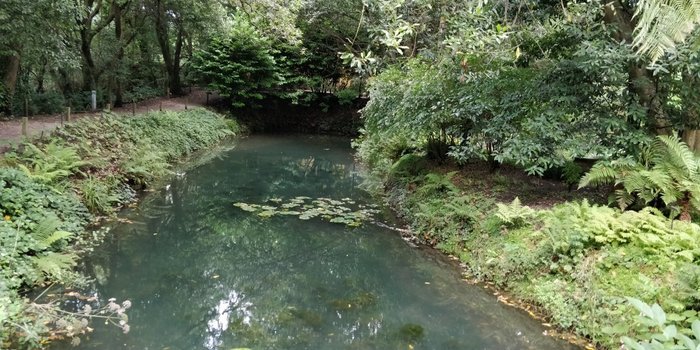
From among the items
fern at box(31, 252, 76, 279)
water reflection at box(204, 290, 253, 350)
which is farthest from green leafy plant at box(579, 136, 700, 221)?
fern at box(31, 252, 76, 279)

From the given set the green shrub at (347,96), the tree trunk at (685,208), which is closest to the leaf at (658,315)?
the tree trunk at (685,208)

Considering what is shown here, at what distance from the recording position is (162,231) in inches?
365

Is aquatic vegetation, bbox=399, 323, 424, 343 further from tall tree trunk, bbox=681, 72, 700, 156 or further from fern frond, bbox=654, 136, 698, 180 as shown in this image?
tall tree trunk, bbox=681, 72, 700, 156

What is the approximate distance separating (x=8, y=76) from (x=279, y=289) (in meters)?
14.0

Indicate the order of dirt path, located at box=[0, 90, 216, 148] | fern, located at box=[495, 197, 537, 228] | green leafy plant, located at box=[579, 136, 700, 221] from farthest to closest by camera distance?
dirt path, located at box=[0, 90, 216, 148] → fern, located at box=[495, 197, 537, 228] → green leafy plant, located at box=[579, 136, 700, 221]

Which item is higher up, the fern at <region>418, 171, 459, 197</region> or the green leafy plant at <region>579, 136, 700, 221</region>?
the green leafy plant at <region>579, 136, 700, 221</region>

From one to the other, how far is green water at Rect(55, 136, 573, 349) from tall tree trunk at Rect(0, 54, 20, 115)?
309 inches

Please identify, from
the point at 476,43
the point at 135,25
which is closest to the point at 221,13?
the point at 135,25

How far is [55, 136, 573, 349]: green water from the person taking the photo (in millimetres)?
5566

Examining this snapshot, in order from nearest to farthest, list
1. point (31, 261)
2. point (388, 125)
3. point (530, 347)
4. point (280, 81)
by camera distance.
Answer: point (530, 347)
point (31, 261)
point (388, 125)
point (280, 81)

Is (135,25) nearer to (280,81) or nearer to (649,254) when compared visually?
(280,81)

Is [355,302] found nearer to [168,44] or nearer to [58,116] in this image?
[58,116]

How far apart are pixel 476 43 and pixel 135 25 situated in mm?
18996

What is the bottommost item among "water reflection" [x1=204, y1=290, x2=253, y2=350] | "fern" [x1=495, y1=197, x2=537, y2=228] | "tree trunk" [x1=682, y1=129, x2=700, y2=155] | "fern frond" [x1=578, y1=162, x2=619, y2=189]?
"water reflection" [x1=204, y1=290, x2=253, y2=350]
